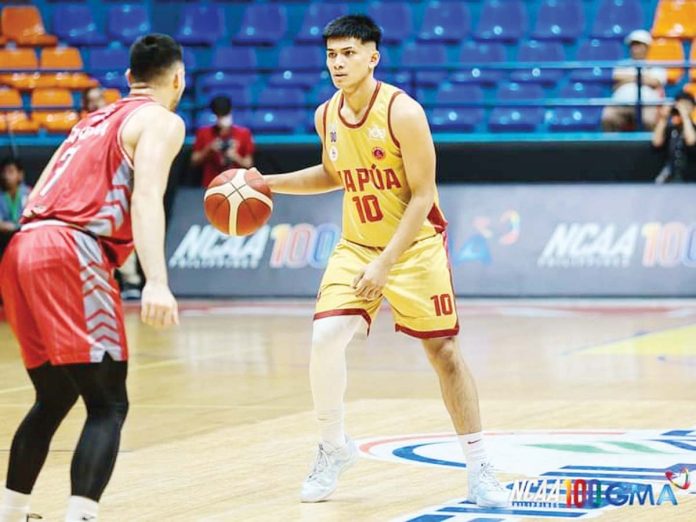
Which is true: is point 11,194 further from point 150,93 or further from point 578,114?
point 150,93

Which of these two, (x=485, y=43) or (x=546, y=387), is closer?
(x=546, y=387)

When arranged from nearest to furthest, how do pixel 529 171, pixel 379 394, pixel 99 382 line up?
pixel 99 382, pixel 379 394, pixel 529 171

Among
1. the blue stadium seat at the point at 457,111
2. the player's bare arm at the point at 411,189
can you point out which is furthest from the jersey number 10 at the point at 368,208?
the blue stadium seat at the point at 457,111

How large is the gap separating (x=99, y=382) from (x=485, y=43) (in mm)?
14357

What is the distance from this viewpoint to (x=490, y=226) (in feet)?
52.6

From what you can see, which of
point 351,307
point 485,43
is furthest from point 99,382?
point 485,43

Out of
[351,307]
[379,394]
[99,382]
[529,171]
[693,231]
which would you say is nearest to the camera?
[99,382]

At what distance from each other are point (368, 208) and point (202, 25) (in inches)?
562

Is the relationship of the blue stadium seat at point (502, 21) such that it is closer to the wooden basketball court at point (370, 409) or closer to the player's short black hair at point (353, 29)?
the wooden basketball court at point (370, 409)

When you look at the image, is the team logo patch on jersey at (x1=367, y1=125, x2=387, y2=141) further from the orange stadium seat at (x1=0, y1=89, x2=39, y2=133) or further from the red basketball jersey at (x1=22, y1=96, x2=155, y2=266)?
the orange stadium seat at (x1=0, y1=89, x2=39, y2=133)

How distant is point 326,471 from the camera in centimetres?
638

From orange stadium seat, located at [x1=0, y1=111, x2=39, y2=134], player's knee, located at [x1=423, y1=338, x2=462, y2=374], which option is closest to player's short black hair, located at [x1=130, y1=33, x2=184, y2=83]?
player's knee, located at [x1=423, y1=338, x2=462, y2=374]

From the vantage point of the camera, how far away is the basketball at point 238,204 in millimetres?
6535

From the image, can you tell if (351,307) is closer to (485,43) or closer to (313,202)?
(313,202)
